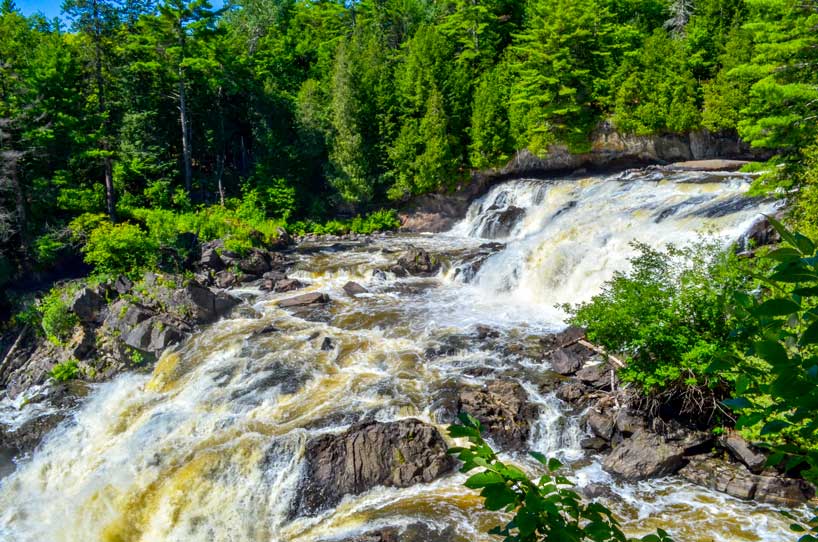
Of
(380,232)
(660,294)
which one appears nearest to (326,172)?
(380,232)

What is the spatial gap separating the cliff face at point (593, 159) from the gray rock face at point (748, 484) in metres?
19.2

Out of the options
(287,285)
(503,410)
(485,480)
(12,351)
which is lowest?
(503,410)

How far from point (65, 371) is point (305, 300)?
7.71 metres

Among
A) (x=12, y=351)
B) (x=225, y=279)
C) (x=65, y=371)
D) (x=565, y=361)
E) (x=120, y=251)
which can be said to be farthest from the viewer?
(x=225, y=279)

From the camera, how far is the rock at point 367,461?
9984 millimetres

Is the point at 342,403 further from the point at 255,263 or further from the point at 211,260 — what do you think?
the point at 211,260

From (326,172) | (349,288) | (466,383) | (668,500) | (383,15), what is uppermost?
(383,15)

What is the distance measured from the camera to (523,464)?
1034cm

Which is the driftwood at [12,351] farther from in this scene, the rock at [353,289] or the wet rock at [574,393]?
the wet rock at [574,393]

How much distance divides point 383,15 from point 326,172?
997 inches

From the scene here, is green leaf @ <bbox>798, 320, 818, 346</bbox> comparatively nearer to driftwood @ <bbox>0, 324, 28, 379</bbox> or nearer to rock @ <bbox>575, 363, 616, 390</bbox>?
rock @ <bbox>575, 363, 616, 390</bbox>

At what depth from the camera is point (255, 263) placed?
23234 mm

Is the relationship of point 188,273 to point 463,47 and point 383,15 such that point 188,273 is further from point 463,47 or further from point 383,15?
point 383,15

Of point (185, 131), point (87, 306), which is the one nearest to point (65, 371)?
point (87, 306)
